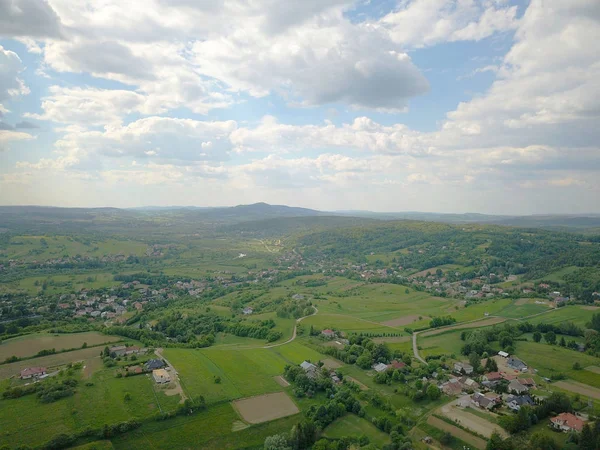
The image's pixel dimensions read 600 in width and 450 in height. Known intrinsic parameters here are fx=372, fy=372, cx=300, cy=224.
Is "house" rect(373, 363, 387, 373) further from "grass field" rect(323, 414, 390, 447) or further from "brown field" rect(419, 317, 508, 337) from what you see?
"brown field" rect(419, 317, 508, 337)

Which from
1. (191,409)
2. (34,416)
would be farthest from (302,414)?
(34,416)

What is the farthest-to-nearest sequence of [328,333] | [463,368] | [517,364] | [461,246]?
1. [461,246]
2. [328,333]
3. [517,364]
4. [463,368]

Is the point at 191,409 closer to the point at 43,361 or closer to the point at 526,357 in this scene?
the point at 43,361

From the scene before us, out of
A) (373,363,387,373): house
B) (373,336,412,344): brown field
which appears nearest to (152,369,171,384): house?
(373,363,387,373): house

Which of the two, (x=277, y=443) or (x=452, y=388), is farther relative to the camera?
(x=452, y=388)

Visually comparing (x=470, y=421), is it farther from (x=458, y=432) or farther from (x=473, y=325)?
(x=473, y=325)

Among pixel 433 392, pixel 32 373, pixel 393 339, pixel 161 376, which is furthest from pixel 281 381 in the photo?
pixel 32 373
